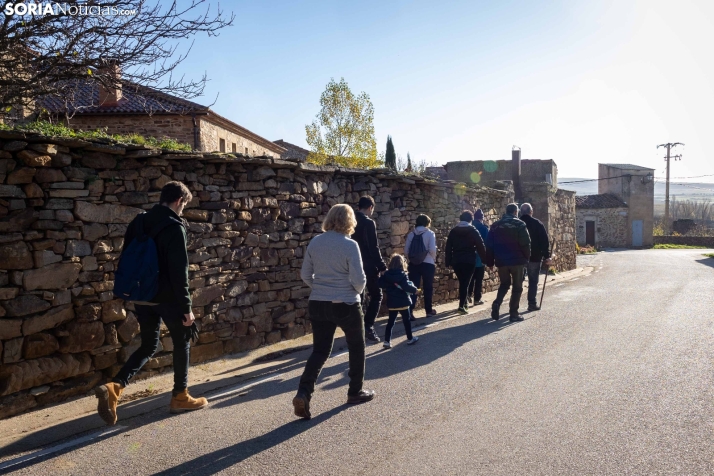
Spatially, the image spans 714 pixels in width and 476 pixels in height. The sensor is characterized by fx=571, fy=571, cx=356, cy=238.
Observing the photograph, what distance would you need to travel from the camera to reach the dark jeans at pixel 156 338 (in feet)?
15.9

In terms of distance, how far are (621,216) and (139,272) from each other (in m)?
56.2

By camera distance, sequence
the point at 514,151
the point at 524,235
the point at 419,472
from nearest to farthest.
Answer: the point at 419,472 → the point at 524,235 → the point at 514,151

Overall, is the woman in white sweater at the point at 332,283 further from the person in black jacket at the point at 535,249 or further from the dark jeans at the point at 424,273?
the person in black jacket at the point at 535,249

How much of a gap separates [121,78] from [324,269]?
16.2 ft

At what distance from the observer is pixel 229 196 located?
7129 millimetres

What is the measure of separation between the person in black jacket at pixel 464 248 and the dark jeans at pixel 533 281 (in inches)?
52.0

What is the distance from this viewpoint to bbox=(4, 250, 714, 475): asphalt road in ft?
12.6

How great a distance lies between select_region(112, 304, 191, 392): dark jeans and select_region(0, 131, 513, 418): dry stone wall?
988mm

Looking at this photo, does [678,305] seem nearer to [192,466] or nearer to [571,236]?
[192,466]

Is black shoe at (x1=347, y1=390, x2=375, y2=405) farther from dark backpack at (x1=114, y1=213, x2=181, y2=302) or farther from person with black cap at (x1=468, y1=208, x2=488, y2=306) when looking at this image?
person with black cap at (x1=468, y1=208, x2=488, y2=306)

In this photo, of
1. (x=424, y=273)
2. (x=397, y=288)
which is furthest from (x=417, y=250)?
(x=397, y=288)

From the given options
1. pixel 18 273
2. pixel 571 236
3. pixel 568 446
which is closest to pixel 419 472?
pixel 568 446

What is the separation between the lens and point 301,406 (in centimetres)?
465

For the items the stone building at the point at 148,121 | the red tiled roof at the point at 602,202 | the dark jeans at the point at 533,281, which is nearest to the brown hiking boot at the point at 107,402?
the dark jeans at the point at 533,281
